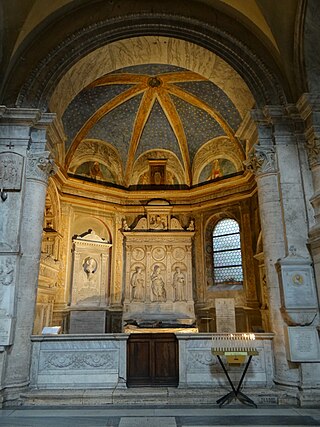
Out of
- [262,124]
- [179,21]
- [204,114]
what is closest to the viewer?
[262,124]

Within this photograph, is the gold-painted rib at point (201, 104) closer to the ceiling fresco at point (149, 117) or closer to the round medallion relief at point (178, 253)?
the ceiling fresco at point (149, 117)

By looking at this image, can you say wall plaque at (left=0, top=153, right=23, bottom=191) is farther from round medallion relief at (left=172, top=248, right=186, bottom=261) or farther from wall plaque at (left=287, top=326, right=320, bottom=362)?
round medallion relief at (left=172, top=248, right=186, bottom=261)

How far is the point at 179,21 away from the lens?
8.65 metres

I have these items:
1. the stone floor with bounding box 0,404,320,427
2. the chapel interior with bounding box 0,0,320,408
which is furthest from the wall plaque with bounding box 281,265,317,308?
the stone floor with bounding box 0,404,320,427

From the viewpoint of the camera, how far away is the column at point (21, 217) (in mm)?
6504

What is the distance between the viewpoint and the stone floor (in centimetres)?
484

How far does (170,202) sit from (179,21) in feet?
23.1

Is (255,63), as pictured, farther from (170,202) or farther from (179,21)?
(170,202)

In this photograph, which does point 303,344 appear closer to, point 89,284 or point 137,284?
point 137,284

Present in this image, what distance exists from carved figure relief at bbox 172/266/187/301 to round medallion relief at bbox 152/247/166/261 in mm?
738

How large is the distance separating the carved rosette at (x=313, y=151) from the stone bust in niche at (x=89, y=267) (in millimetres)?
8187

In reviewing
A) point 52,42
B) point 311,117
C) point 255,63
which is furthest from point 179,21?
point 311,117

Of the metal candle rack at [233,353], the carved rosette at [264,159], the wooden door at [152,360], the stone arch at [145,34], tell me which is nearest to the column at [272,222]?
the carved rosette at [264,159]

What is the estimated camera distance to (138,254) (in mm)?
13273
